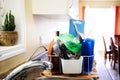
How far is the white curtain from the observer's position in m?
6.80

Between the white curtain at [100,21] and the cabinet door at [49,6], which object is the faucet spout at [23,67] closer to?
the cabinet door at [49,6]

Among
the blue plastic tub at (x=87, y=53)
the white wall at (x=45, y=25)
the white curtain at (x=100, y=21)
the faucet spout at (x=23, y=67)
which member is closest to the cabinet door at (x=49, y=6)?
the white wall at (x=45, y=25)

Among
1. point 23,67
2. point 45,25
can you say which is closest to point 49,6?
point 45,25

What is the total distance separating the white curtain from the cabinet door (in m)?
5.37

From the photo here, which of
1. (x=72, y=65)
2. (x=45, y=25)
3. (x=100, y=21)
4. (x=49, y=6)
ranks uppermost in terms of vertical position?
(x=100, y=21)

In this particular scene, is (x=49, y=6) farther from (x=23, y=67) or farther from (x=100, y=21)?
(x=100, y=21)

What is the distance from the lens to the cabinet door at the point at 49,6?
1483 mm

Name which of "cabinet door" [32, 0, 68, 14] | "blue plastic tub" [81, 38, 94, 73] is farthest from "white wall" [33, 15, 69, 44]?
"blue plastic tub" [81, 38, 94, 73]

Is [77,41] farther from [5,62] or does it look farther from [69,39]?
[5,62]

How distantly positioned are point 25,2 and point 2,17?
0.72 ft

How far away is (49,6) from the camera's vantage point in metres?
1.53

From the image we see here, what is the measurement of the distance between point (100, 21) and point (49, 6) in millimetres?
5613

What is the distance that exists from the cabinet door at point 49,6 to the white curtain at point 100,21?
537cm

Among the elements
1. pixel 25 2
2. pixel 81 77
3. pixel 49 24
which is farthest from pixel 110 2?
pixel 81 77
